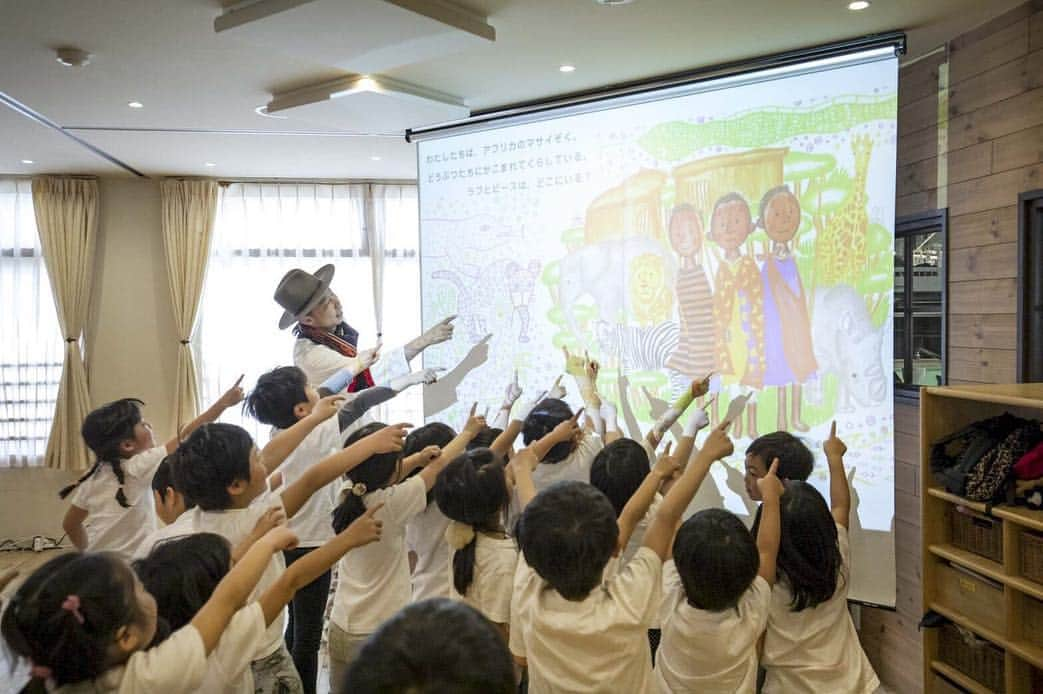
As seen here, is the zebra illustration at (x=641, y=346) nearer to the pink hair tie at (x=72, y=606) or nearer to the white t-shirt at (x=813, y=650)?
the white t-shirt at (x=813, y=650)

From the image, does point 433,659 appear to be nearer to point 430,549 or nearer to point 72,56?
point 430,549

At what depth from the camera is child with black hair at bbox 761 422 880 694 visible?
179 centimetres

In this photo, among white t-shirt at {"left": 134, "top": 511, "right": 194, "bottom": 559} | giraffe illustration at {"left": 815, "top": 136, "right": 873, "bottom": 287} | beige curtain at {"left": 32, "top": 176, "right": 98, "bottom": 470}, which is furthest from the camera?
beige curtain at {"left": 32, "top": 176, "right": 98, "bottom": 470}

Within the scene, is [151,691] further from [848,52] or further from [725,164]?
[848,52]

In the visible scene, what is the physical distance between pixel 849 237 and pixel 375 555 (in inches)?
79.9

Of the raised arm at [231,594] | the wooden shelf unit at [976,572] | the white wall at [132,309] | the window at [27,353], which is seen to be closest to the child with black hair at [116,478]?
the raised arm at [231,594]

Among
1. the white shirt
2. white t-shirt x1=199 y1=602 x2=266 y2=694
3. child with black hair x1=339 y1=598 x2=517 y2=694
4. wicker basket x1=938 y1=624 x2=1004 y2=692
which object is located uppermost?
the white shirt

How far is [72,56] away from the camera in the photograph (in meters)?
2.96

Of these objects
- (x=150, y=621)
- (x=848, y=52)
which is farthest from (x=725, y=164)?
(x=150, y=621)

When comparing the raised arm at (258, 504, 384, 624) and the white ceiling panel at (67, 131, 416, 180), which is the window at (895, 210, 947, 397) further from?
the white ceiling panel at (67, 131, 416, 180)

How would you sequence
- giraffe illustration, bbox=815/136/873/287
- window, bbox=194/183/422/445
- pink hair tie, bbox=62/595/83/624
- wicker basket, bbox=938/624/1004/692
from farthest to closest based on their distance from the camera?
window, bbox=194/183/422/445
giraffe illustration, bbox=815/136/873/287
wicker basket, bbox=938/624/1004/692
pink hair tie, bbox=62/595/83/624

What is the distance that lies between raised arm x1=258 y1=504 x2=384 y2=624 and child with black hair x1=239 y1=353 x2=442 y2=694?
872 millimetres

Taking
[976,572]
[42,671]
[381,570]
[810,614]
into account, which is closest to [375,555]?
[381,570]

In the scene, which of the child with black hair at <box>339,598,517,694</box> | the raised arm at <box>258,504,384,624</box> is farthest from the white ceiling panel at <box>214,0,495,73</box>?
the child with black hair at <box>339,598,517,694</box>
